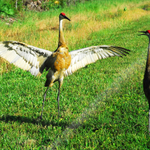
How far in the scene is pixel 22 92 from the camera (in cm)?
537

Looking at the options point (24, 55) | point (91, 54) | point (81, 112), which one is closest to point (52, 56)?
point (24, 55)

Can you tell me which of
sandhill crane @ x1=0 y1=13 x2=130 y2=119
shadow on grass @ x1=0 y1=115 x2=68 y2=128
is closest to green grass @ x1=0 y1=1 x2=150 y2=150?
shadow on grass @ x1=0 y1=115 x2=68 y2=128

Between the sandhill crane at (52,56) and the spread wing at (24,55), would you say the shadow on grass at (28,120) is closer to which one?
the sandhill crane at (52,56)

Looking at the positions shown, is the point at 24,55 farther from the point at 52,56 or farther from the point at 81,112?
the point at 81,112

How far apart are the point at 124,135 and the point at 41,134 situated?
1480 mm

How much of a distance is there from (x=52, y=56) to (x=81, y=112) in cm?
138

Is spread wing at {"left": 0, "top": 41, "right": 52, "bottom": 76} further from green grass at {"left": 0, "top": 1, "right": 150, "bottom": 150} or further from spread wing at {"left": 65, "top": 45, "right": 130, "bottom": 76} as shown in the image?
green grass at {"left": 0, "top": 1, "right": 150, "bottom": 150}

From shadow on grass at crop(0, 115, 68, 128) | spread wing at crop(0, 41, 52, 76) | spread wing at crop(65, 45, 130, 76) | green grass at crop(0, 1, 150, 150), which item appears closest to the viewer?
green grass at crop(0, 1, 150, 150)

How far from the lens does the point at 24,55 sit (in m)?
4.25

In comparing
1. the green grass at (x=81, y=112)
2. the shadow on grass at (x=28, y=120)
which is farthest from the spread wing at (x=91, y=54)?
the shadow on grass at (x=28, y=120)

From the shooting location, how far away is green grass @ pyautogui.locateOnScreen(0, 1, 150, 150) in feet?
11.0

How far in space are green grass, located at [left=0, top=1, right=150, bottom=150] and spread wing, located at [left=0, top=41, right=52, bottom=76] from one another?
0.99 meters

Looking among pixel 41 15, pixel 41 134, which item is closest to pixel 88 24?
pixel 41 15

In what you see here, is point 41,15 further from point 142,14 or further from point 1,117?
point 1,117
